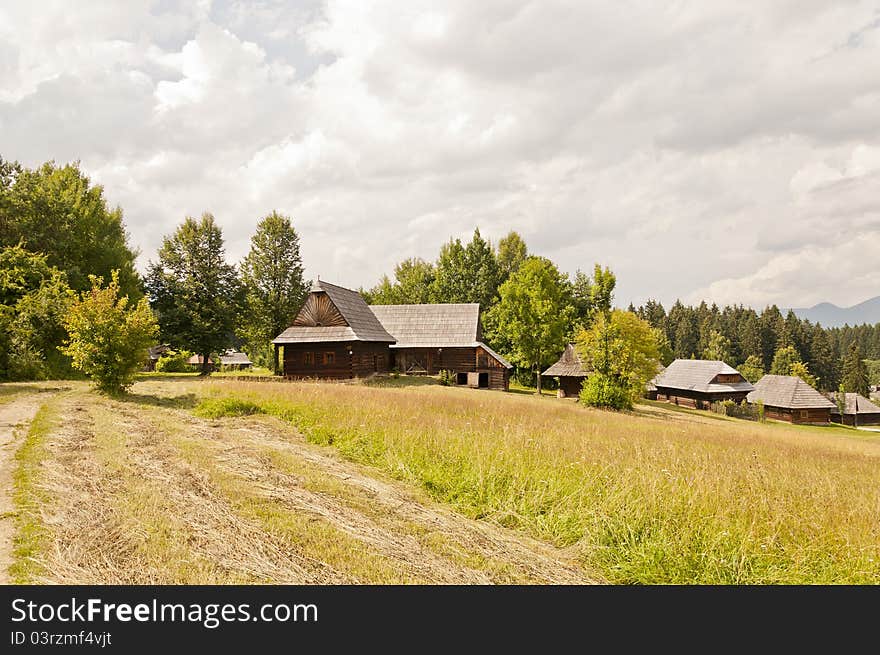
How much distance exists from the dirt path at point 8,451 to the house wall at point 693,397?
60.1 metres

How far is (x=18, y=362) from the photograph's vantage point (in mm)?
26406

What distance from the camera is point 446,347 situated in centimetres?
4238

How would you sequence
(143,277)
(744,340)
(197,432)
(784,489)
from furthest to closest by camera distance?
1. (744,340)
2. (143,277)
3. (197,432)
4. (784,489)

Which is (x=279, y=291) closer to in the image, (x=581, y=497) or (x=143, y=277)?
(x=143, y=277)

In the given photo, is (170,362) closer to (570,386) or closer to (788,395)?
(570,386)

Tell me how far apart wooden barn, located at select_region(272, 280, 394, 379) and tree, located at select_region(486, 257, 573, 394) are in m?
15.1

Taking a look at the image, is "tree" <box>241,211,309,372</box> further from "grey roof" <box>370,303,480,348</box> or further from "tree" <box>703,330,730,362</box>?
"tree" <box>703,330,730,362</box>

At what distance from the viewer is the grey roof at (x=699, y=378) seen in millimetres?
54094

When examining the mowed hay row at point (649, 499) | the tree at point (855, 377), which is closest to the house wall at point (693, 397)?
the tree at point (855, 377)

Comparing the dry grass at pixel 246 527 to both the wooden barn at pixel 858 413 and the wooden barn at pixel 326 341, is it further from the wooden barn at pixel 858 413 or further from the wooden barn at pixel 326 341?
the wooden barn at pixel 858 413

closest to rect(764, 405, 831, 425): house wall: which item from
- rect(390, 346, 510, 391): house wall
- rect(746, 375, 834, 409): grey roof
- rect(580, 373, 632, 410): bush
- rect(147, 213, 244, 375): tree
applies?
rect(746, 375, 834, 409): grey roof

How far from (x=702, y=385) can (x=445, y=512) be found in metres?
57.1
